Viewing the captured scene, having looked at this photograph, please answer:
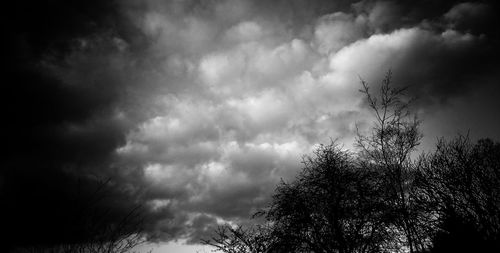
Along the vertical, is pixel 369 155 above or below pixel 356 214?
above

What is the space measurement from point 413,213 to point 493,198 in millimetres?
4142

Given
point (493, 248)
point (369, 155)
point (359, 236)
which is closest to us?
point (493, 248)

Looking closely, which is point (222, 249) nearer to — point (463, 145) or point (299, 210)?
point (299, 210)

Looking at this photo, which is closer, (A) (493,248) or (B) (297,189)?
(A) (493,248)

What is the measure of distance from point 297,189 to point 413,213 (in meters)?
6.42

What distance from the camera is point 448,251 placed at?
12531 mm

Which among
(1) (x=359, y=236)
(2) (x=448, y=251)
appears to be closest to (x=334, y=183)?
(1) (x=359, y=236)

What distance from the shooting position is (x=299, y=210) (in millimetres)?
13508

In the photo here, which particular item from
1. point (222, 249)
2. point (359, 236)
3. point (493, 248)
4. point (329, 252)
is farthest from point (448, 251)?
point (222, 249)

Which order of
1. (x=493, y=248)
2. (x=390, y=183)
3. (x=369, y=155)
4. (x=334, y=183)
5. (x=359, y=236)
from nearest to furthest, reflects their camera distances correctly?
(x=493, y=248) → (x=359, y=236) → (x=334, y=183) → (x=390, y=183) → (x=369, y=155)

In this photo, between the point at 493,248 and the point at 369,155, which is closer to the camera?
the point at 493,248

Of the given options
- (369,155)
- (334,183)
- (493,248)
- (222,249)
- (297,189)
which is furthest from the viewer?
(222,249)

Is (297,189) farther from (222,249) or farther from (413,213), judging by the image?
(222,249)

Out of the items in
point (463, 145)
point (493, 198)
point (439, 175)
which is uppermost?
point (463, 145)
